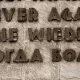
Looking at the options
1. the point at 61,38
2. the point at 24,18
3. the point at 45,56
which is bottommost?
the point at 45,56

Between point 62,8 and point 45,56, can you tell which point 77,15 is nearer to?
point 62,8

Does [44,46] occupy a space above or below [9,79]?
above

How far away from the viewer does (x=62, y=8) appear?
618 centimetres

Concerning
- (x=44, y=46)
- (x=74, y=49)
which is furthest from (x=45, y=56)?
(x=74, y=49)

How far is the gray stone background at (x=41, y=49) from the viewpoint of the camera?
6.09 metres

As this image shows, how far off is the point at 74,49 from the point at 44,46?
627 mm

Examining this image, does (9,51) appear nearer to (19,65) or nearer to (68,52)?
(19,65)

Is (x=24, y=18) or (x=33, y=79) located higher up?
(x=24, y=18)

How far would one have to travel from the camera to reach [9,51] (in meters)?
6.16

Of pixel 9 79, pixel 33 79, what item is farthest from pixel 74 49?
pixel 9 79

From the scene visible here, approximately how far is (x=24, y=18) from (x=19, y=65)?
100 centimetres

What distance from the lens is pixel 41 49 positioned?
20.2 feet

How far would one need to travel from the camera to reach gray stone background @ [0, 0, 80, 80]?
609cm

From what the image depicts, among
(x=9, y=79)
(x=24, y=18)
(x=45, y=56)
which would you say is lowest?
(x=9, y=79)
